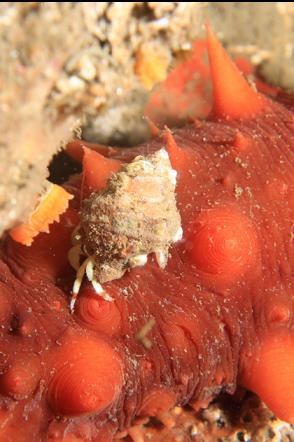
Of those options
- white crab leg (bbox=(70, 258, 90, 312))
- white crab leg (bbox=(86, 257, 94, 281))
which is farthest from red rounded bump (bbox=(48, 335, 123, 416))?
white crab leg (bbox=(86, 257, 94, 281))

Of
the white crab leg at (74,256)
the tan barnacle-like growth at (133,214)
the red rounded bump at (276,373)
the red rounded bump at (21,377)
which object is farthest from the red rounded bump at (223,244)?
the red rounded bump at (21,377)

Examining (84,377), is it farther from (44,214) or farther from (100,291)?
(44,214)

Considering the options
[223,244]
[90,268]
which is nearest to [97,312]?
[90,268]

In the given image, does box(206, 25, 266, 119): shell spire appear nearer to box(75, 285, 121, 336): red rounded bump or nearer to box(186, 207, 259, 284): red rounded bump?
box(186, 207, 259, 284): red rounded bump

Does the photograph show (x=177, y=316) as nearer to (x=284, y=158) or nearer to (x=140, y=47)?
(x=284, y=158)

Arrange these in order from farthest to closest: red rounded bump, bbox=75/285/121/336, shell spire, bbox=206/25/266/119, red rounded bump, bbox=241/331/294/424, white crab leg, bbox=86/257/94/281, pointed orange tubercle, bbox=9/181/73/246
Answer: shell spire, bbox=206/25/266/119
red rounded bump, bbox=241/331/294/424
red rounded bump, bbox=75/285/121/336
white crab leg, bbox=86/257/94/281
pointed orange tubercle, bbox=9/181/73/246
